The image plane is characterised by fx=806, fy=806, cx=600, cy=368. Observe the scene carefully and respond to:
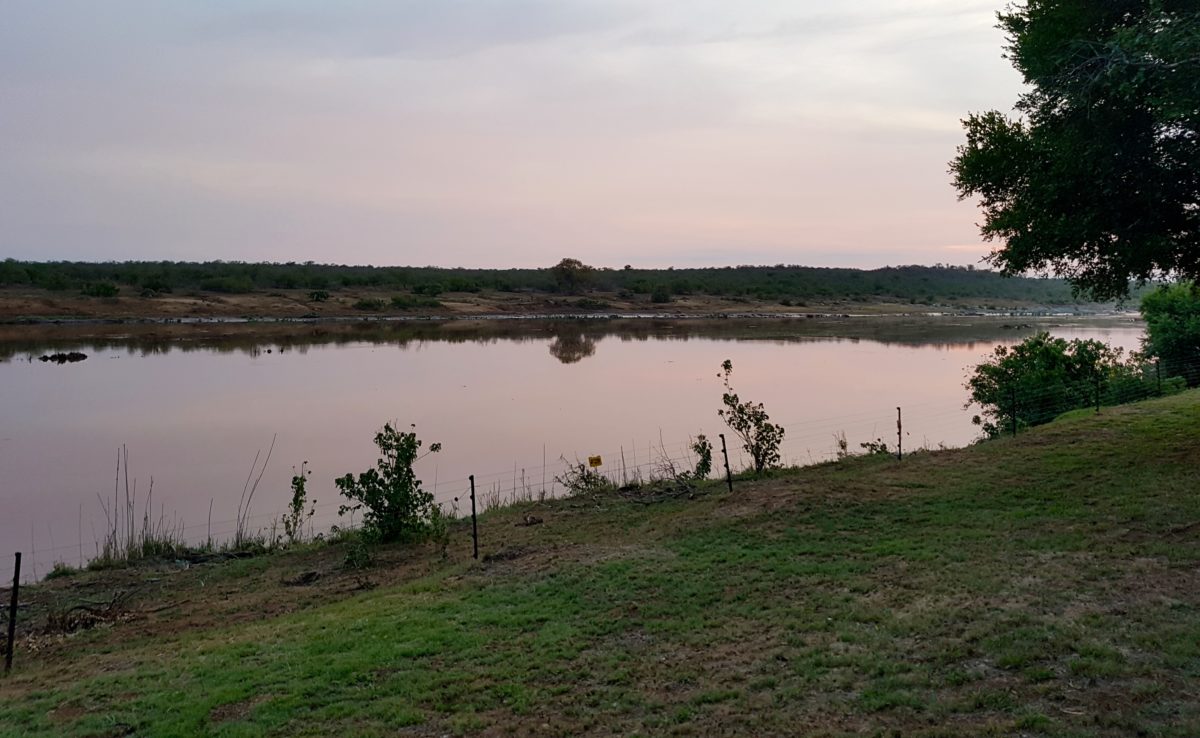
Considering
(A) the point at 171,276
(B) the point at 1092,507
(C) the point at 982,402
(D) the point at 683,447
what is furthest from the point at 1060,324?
(A) the point at 171,276

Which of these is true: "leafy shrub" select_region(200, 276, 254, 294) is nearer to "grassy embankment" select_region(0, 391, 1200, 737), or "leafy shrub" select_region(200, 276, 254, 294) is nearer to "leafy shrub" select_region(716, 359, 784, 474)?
"leafy shrub" select_region(716, 359, 784, 474)

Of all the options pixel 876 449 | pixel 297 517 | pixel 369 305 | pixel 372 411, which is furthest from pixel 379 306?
pixel 876 449

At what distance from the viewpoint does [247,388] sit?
26.6m

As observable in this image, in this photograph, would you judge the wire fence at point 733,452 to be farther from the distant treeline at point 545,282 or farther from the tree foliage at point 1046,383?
the distant treeline at point 545,282

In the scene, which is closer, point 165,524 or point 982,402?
point 165,524

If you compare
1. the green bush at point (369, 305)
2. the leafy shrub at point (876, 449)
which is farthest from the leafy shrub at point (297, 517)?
the green bush at point (369, 305)

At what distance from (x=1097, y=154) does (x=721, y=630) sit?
7.88 metres

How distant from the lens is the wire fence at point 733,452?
41.6 ft

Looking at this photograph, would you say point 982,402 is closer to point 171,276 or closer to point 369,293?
point 369,293

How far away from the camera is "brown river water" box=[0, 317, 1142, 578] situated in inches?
583

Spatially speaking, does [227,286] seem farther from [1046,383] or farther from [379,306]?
[1046,383]

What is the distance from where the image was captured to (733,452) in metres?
17.4

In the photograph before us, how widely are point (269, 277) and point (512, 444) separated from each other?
6697cm

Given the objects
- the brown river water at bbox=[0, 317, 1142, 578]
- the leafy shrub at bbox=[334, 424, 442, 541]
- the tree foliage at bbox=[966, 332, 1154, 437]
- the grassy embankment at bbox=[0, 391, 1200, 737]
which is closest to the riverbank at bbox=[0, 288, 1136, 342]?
the brown river water at bbox=[0, 317, 1142, 578]
